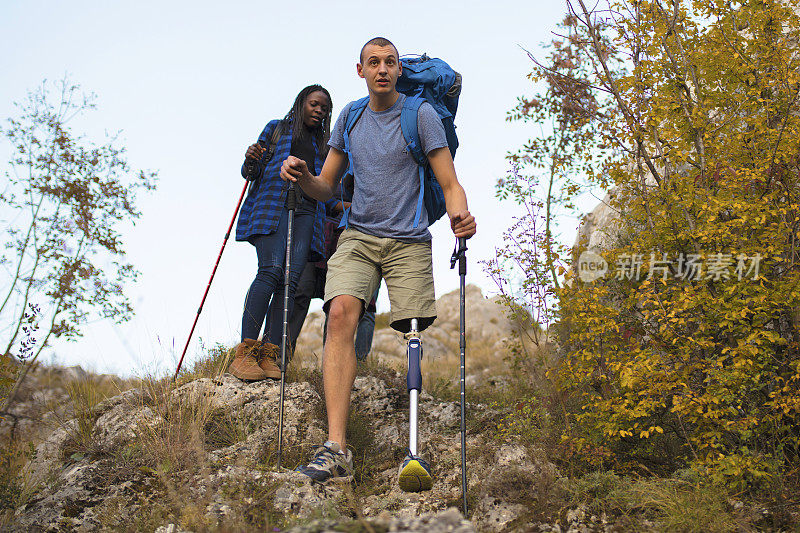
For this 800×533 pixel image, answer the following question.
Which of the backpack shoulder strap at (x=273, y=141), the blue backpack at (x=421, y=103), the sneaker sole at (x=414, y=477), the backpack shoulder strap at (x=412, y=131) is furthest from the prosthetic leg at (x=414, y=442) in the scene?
the backpack shoulder strap at (x=273, y=141)

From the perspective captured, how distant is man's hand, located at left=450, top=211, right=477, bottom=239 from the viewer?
409 cm

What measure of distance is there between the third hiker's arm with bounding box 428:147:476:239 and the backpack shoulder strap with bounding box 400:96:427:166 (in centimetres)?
7

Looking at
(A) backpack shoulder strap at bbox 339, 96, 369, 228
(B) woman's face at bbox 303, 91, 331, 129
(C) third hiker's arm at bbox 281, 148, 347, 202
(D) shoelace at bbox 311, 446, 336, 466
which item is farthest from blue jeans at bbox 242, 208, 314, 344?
(D) shoelace at bbox 311, 446, 336, 466

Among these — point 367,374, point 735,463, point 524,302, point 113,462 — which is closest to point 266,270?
point 367,374

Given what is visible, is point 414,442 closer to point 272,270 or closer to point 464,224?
point 464,224

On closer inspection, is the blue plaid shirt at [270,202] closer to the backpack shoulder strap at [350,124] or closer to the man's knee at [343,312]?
the backpack shoulder strap at [350,124]

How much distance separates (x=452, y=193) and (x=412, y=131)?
0.46 meters

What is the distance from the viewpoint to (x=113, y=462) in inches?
171

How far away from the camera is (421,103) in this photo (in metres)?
4.34

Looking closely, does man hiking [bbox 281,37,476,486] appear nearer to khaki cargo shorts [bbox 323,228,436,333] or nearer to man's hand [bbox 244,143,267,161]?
khaki cargo shorts [bbox 323,228,436,333]

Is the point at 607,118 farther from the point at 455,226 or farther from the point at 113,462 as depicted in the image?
the point at 113,462

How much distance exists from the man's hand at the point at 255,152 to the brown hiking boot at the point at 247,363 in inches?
62.8

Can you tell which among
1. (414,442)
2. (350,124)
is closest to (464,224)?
(350,124)

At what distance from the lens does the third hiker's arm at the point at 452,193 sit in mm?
4090
